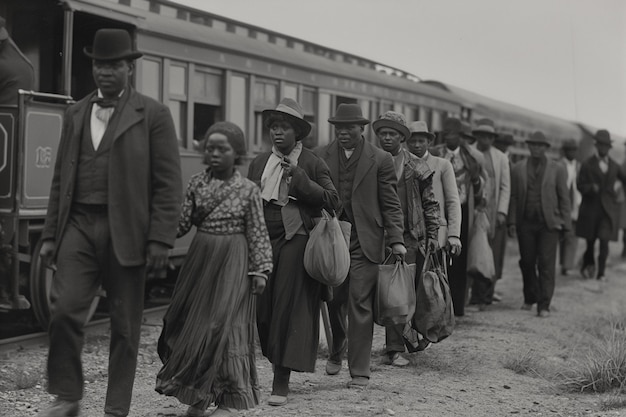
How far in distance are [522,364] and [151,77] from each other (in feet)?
15.8

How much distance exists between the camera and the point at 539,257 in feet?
36.1

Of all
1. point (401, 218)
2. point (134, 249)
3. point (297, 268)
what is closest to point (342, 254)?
point (297, 268)

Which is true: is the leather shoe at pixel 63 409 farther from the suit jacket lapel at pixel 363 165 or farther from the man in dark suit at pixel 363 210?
the suit jacket lapel at pixel 363 165

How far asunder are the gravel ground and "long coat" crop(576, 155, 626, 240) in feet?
16.8

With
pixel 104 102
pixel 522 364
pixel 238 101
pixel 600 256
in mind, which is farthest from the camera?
pixel 600 256

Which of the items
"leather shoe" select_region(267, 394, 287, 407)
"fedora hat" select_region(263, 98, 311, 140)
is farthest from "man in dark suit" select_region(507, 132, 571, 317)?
"leather shoe" select_region(267, 394, 287, 407)

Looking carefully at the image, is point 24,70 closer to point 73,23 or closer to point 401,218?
point 73,23

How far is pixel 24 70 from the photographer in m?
8.30

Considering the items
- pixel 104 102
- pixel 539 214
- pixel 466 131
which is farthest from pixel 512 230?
pixel 104 102

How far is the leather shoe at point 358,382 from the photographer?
6.64 metres

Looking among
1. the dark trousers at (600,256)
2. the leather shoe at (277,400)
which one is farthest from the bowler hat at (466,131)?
the leather shoe at (277,400)

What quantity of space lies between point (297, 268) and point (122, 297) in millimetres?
1468

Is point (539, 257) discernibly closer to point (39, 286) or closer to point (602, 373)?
point (602, 373)

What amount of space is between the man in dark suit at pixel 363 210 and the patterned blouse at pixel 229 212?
1.52 metres
